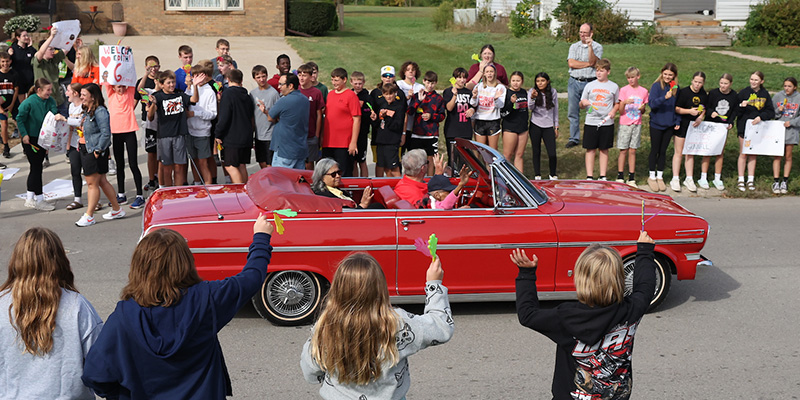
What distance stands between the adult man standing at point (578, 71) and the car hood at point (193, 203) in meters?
7.86

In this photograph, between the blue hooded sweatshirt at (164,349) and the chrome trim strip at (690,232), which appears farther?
the chrome trim strip at (690,232)

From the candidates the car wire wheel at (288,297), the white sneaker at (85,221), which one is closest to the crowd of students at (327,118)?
the white sneaker at (85,221)

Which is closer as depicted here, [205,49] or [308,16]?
[205,49]

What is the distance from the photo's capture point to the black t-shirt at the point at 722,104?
12.0m

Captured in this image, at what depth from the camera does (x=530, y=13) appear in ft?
99.6

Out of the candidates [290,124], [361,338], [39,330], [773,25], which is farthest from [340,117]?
[773,25]

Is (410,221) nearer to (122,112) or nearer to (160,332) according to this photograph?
(160,332)

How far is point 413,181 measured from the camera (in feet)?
27.3

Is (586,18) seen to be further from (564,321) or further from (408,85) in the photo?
(564,321)

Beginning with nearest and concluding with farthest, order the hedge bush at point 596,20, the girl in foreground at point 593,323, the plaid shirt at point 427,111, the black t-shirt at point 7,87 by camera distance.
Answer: the girl in foreground at point 593,323, the plaid shirt at point 427,111, the black t-shirt at point 7,87, the hedge bush at point 596,20

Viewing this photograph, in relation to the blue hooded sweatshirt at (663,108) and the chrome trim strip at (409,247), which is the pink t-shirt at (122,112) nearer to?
the chrome trim strip at (409,247)

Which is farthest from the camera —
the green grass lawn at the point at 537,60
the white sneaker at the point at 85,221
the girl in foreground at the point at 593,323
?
the green grass lawn at the point at 537,60

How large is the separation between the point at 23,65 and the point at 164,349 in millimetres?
11916

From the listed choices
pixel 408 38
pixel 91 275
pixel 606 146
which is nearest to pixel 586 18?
pixel 408 38
